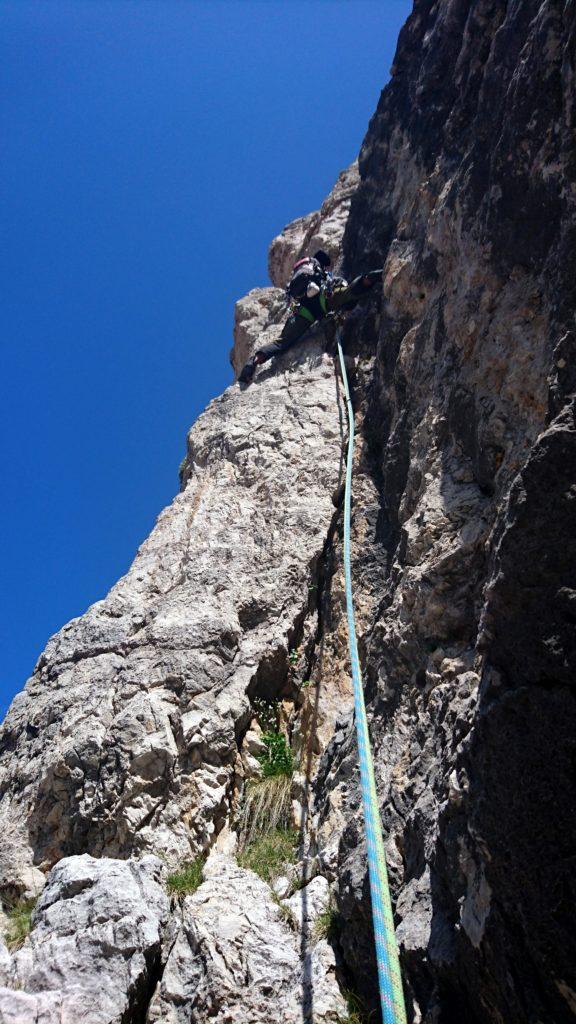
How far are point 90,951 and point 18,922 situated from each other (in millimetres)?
1427

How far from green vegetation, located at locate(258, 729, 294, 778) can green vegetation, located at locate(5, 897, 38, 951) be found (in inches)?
75.5

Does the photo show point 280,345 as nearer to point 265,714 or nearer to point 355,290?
point 355,290

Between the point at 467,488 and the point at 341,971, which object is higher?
the point at 467,488

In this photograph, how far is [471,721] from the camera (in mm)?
3105

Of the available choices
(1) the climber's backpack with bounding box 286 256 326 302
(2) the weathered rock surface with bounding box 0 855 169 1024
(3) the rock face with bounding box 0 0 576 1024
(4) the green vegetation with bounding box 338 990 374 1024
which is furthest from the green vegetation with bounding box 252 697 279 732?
(1) the climber's backpack with bounding box 286 256 326 302

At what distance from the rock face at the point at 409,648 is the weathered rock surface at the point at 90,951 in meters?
0.04

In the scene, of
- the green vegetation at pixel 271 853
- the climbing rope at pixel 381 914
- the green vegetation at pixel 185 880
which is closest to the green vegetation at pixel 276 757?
the green vegetation at pixel 271 853

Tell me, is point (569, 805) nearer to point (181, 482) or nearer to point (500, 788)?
point (500, 788)

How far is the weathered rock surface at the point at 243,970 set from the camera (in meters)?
3.40

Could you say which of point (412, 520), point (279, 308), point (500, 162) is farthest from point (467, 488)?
point (279, 308)

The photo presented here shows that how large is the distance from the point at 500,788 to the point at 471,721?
559 mm

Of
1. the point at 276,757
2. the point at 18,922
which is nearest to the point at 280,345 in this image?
the point at 276,757

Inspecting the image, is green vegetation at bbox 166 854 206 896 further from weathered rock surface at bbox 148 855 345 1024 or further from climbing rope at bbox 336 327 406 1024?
climbing rope at bbox 336 327 406 1024

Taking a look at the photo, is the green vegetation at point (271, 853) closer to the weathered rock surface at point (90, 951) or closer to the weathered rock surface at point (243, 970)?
the weathered rock surface at point (243, 970)
